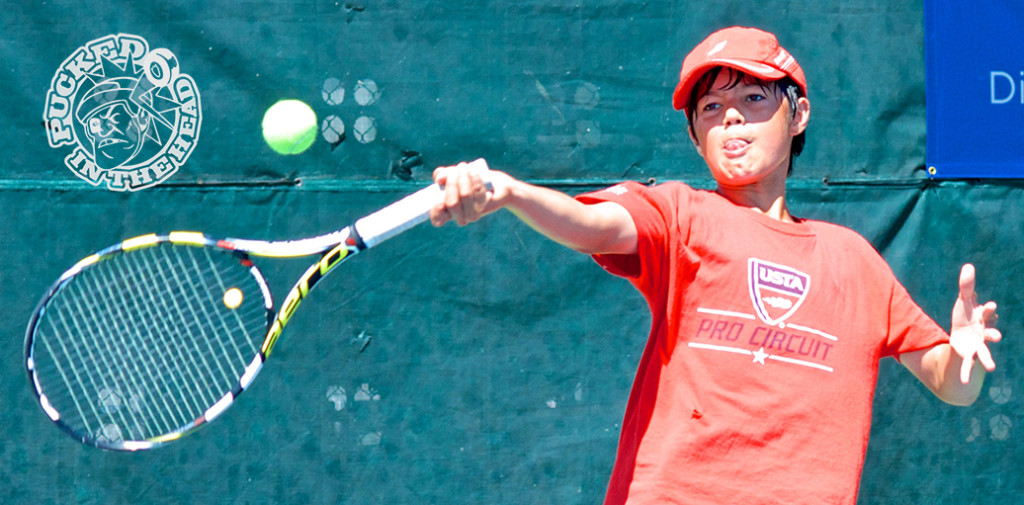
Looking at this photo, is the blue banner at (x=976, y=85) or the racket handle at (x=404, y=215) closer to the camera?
the racket handle at (x=404, y=215)

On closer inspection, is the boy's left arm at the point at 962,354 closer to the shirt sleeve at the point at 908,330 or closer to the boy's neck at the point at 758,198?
the shirt sleeve at the point at 908,330

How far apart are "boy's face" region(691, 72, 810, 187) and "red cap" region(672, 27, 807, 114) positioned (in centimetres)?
4

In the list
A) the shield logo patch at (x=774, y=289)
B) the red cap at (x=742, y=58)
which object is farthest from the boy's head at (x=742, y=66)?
the shield logo patch at (x=774, y=289)

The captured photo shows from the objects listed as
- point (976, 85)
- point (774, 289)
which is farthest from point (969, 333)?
point (976, 85)

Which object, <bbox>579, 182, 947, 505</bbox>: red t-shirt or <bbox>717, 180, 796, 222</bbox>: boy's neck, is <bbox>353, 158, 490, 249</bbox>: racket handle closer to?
<bbox>579, 182, 947, 505</bbox>: red t-shirt

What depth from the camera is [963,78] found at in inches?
123

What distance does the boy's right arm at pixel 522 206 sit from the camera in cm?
177

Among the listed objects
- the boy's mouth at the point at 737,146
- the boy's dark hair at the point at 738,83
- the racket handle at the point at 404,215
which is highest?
the boy's dark hair at the point at 738,83

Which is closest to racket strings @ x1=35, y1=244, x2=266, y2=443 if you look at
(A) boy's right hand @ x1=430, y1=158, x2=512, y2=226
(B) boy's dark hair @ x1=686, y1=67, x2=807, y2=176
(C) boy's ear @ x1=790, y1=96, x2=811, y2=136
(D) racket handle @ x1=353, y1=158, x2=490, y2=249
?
(D) racket handle @ x1=353, y1=158, x2=490, y2=249

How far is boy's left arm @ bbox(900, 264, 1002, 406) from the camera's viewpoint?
2.04 metres

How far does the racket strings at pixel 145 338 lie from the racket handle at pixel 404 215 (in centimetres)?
86

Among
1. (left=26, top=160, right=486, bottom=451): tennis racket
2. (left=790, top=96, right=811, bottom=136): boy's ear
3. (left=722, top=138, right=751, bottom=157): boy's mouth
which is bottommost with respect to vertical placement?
(left=26, top=160, right=486, bottom=451): tennis racket

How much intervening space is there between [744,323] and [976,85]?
1.54 metres

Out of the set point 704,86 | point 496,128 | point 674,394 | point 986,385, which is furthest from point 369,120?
point 986,385
